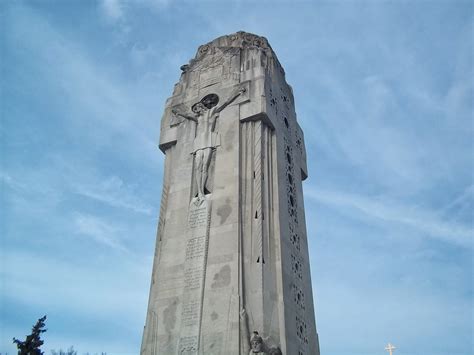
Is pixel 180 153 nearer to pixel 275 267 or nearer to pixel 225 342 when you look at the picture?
pixel 275 267

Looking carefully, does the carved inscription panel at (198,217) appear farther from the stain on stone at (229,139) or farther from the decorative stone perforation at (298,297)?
the decorative stone perforation at (298,297)

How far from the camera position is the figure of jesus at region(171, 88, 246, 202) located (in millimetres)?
21375

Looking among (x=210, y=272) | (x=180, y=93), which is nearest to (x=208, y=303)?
(x=210, y=272)

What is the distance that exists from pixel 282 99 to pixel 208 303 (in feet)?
41.5

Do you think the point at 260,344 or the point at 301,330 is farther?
the point at 301,330

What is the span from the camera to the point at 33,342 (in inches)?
1049

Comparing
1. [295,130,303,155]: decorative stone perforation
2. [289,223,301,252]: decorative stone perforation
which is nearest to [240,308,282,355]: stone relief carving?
[289,223,301,252]: decorative stone perforation

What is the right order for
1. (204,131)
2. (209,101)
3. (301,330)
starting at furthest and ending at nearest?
(209,101), (204,131), (301,330)

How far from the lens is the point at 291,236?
21109mm

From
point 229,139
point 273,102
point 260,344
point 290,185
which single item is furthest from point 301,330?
point 273,102

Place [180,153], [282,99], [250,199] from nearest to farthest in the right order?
[250,199]
[180,153]
[282,99]

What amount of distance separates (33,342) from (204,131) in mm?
15983

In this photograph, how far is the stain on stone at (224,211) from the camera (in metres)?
19.5

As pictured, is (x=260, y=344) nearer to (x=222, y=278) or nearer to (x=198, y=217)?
(x=222, y=278)
